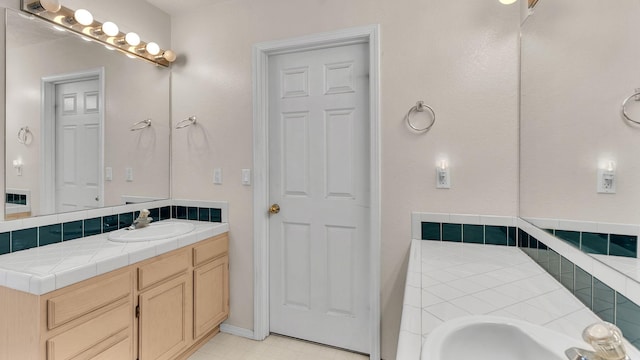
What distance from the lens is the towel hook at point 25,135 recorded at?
1.59 metres

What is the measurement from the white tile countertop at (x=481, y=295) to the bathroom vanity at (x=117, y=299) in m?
1.36

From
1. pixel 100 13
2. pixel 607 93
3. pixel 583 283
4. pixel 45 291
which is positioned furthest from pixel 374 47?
pixel 45 291

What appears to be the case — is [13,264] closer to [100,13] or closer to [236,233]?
[236,233]

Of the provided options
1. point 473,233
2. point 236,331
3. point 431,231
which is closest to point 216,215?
point 236,331

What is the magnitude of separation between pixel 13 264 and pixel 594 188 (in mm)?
2266

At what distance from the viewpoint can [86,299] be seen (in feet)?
4.43

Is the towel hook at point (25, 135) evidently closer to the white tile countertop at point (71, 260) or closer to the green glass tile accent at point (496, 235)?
the white tile countertop at point (71, 260)

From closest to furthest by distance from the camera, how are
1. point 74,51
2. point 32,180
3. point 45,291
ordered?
point 45,291, point 32,180, point 74,51

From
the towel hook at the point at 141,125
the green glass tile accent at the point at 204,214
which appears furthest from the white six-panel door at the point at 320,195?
the towel hook at the point at 141,125

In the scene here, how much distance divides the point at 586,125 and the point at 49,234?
251 cm

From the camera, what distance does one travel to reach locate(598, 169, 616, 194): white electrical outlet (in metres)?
0.86

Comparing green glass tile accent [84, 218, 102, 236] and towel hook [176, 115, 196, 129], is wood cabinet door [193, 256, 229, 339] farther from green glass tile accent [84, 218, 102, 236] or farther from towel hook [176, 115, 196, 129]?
towel hook [176, 115, 196, 129]

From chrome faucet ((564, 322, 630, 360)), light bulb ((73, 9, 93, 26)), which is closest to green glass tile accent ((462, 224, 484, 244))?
chrome faucet ((564, 322, 630, 360))

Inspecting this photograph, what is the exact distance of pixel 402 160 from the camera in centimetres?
184
